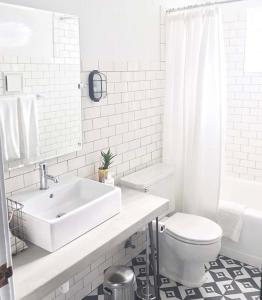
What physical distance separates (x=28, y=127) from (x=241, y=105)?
2442 millimetres

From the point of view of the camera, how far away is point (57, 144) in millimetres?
2041

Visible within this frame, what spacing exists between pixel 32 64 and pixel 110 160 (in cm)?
91

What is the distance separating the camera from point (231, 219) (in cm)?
277

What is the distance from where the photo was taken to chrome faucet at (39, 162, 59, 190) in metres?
1.89

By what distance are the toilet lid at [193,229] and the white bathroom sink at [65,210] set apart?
2.18 ft

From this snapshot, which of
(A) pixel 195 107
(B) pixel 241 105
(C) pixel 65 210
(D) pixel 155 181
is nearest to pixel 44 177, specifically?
(C) pixel 65 210

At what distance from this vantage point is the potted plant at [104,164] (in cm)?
226

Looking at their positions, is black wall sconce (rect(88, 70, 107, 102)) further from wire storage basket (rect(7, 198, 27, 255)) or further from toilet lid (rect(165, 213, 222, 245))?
toilet lid (rect(165, 213, 222, 245))

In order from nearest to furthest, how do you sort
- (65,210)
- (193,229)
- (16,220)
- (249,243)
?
(16,220)
(65,210)
(193,229)
(249,243)

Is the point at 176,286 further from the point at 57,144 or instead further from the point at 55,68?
the point at 55,68

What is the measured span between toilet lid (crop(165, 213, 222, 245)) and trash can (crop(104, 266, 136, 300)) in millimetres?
453

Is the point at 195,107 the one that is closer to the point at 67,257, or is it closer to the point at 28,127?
the point at 28,127

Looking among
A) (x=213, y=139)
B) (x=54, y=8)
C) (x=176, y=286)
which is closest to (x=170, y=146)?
(x=213, y=139)

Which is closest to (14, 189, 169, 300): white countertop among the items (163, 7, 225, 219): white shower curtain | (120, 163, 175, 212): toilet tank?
(120, 163, 175, 212): toilet tank
